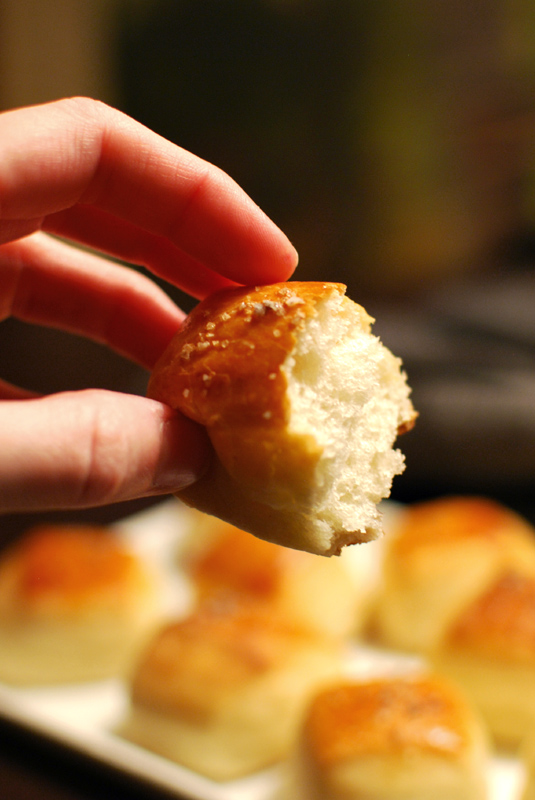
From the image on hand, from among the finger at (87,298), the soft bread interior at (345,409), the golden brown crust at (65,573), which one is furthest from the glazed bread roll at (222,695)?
the soft bread interior at (345,409)

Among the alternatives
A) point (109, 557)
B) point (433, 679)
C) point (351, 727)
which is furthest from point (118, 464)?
point (109, 557)

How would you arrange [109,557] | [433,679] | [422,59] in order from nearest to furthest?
[433,679] < [109,557] < [422,59]

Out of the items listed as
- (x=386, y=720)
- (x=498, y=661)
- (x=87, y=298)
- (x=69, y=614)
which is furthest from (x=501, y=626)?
(x=87, y=298)

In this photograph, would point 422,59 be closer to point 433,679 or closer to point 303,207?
point 303,207

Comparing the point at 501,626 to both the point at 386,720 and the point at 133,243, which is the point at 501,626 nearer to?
the point at 386,720

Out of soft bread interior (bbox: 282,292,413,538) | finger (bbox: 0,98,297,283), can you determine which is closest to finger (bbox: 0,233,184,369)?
finger (bbox: 0,98,297,283)

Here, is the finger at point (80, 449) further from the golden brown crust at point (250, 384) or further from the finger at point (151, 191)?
the finger at point (151, 191)
